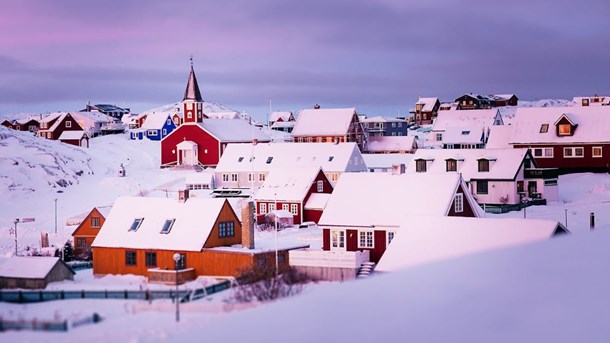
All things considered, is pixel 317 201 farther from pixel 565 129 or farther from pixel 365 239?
pixel 565 129

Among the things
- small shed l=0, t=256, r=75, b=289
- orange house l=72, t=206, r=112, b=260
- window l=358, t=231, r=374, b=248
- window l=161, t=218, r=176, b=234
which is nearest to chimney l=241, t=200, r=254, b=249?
window l=161, t=218, r=176, b=234

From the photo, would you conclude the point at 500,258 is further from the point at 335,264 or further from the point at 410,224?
the point at 335,264

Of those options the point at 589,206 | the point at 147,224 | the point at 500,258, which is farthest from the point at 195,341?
the point at 589,206

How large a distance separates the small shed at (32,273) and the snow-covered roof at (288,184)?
16.4m

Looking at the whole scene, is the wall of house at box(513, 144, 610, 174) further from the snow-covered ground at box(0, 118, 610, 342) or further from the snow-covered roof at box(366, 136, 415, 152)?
the snow-covered ground at box(0, 118, 610, 342)

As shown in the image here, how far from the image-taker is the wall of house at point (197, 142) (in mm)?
62156

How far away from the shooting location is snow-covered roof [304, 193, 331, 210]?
123 ft

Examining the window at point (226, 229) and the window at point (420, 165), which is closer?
the window at point (226, 229)

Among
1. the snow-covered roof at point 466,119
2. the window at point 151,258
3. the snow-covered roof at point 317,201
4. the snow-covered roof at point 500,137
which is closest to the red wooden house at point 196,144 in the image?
the snow-covered roof at point 466,119

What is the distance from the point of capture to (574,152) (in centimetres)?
4556

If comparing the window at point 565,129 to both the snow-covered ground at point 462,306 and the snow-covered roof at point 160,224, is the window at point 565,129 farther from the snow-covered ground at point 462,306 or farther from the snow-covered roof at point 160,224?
the snow-covered ground at point 462,306

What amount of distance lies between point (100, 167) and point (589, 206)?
37890 mm

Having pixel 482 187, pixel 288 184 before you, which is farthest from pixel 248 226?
pixel 482 187

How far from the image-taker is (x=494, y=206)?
37.2 meters
